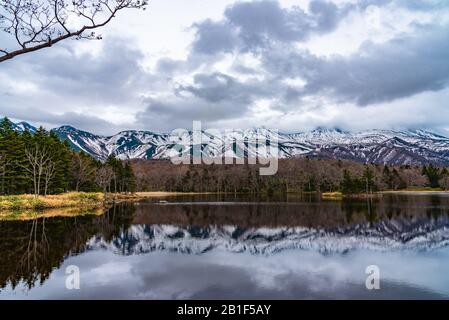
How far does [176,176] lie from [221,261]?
503 ft

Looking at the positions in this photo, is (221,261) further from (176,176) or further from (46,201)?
(176,176)

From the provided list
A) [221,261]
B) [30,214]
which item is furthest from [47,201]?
[221,261]

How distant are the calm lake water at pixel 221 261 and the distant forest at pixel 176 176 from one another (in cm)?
2794

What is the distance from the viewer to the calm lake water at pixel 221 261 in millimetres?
14227

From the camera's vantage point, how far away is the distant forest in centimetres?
5912

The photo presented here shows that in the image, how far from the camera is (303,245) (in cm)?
2577

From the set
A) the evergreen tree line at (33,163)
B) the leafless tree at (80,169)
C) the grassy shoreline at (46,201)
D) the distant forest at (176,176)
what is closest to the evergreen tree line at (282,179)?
the distant forest at (176,176)

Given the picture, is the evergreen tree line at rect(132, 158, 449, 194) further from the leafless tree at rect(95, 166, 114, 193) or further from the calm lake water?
the calm lake water

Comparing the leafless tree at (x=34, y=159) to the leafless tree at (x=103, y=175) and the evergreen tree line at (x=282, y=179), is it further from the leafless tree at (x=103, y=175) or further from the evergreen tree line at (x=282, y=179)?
the evergreen tree line at (x=282, y=179)

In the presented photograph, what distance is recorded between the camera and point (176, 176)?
564ft

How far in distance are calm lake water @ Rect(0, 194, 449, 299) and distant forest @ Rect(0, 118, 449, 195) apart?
27.9 metres
